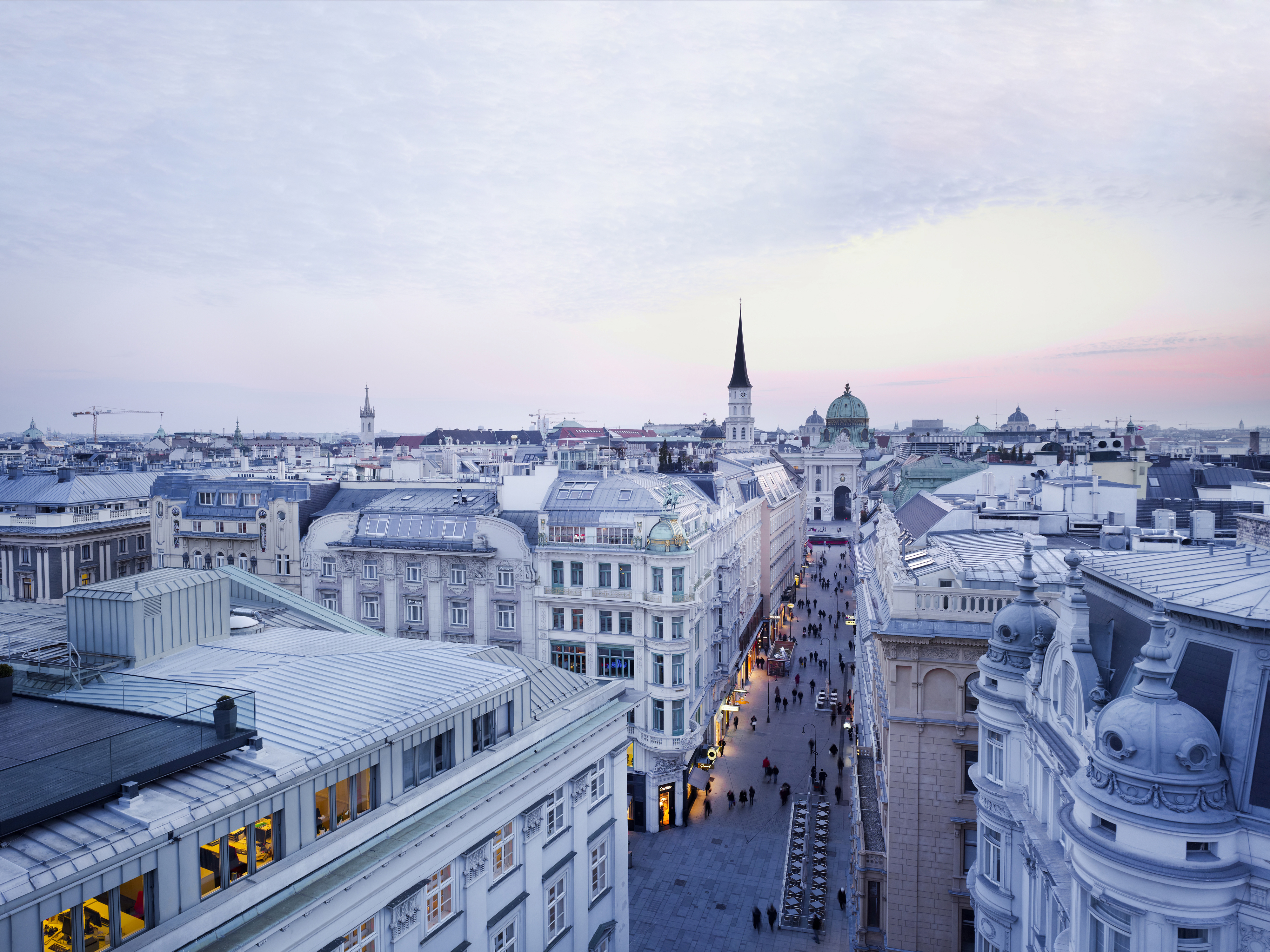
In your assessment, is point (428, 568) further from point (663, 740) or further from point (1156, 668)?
point (1156, 668)

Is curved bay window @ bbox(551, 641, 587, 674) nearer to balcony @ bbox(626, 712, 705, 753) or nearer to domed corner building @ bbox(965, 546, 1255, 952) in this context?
balcony @ bbox(626, 712, 705, 753)

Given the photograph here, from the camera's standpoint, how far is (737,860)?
42.3 metres

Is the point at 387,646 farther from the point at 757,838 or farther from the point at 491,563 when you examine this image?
the point at 757,838

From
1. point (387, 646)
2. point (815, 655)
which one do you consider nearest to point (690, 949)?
point (387, 646)

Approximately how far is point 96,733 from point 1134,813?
2027cm

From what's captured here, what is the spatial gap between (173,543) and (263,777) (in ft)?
175

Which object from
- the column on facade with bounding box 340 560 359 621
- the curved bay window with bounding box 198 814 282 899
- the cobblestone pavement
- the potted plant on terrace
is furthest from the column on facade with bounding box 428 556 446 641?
Answer: the curved bay window with bounding box 198 814 282 899

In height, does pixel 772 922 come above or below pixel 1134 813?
below

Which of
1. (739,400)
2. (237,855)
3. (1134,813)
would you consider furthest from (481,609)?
(739,400)

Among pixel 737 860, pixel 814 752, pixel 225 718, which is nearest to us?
pixel 225 718

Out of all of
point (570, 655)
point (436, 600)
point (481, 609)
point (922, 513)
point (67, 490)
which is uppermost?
point (67, 490)

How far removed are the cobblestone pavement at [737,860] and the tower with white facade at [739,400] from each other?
12838 centimetres

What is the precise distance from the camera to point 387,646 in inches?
979

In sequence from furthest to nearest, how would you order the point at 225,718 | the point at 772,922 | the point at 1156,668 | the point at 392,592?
the point at 392,592 → the point at 772,922 → the point at 225,718 → the point at 1156,668
